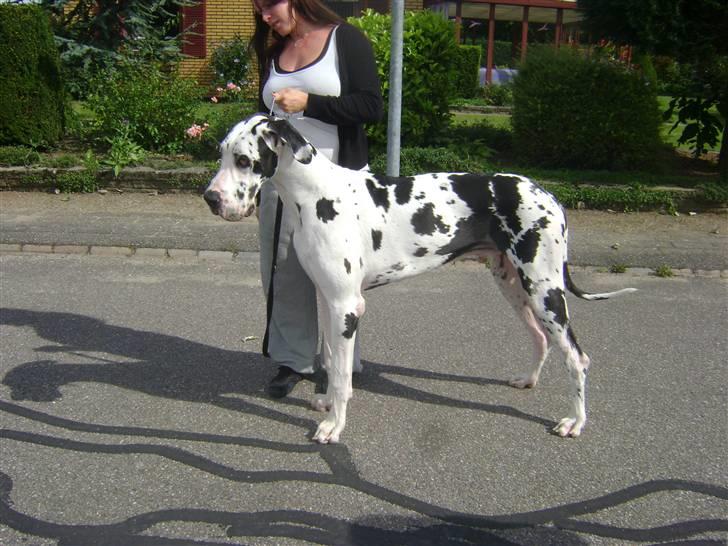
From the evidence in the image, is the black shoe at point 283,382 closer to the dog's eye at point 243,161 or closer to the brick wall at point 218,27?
the dog's eye at point 243,161

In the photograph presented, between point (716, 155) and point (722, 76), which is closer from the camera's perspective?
point (722, 76)

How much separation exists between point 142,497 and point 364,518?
1.01 m

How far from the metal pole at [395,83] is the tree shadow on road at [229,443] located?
271cm

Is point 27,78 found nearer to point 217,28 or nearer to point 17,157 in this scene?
point 17,157

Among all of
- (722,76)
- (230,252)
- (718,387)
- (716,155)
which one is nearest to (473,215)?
(718,387)

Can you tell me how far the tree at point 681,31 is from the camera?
8469mm

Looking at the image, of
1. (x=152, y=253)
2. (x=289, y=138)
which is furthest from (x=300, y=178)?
(x=152, y=253)

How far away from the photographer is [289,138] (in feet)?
11.1

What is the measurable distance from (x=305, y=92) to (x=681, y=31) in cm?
667

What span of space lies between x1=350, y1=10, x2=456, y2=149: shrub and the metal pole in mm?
2915

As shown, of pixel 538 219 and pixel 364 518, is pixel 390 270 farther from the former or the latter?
pixel 364 518

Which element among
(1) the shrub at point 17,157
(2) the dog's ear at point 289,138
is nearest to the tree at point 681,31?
(2) the dog's ear at point 289,138

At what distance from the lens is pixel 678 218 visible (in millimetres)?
8375

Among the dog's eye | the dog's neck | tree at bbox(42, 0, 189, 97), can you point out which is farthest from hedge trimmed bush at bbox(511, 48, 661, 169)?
tree at bbox(42, 0, 189, 97)
